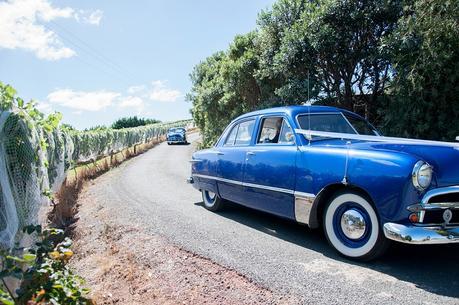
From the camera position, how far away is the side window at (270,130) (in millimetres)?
5293

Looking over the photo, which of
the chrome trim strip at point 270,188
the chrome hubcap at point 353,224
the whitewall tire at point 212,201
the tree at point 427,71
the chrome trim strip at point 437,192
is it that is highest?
the tree at point 427,71

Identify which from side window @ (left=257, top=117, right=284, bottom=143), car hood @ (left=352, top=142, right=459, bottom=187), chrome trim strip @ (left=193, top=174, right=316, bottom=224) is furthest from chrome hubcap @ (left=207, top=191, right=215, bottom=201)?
car hood @ (left=352, top=142, right=459, bottom=187)

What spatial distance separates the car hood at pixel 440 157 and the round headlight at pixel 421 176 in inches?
4.2

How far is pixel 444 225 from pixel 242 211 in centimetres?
377

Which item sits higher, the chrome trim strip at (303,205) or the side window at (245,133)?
the side window at (245,133)

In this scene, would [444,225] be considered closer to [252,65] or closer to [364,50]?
[364,50]

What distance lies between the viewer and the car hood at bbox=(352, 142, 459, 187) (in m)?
3.59

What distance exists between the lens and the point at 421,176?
3514 mm

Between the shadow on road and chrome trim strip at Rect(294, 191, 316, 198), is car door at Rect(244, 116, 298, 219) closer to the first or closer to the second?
chrome trim strip at Rect(294, 191, 316, 198)

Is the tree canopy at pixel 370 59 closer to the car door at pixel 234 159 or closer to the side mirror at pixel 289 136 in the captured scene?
the side mirror at pixel 289 136

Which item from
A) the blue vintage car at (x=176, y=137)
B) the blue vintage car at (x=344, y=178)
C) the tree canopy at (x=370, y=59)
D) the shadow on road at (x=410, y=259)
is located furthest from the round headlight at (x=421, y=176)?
the blue vintage car at (x=176, y=137)

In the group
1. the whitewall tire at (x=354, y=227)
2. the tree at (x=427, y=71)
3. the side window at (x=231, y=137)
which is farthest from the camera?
the side window at (x=231, y=137)

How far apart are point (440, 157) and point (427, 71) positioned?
3.39 m

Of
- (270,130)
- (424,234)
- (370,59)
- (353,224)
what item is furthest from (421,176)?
(370,59)
